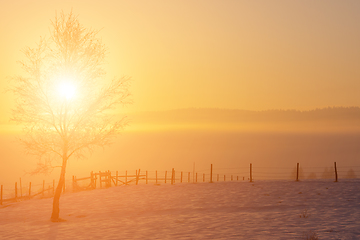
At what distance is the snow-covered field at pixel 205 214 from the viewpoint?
14.5 m

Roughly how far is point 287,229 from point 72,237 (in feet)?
30.5

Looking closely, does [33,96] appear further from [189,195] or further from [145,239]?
[189,195]

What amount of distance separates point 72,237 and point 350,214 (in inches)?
548

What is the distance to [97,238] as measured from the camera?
14258 millimetres

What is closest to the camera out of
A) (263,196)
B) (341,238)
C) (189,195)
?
(341,238)

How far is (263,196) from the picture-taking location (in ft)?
84.2

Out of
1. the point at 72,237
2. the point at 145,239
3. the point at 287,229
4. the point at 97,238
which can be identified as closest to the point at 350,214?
the point at 287,229

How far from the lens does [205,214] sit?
63.9 ft

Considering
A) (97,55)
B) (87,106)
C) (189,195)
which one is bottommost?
(189,195)

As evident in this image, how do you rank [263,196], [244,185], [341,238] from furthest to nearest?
[244,185] < [263,196] < [341,238]

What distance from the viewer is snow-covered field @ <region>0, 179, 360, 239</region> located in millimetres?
14527

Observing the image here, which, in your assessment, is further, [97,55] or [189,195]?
[189,195]

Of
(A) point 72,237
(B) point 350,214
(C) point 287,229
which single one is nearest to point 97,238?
(A) point 72,237

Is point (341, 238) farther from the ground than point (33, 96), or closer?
closer
